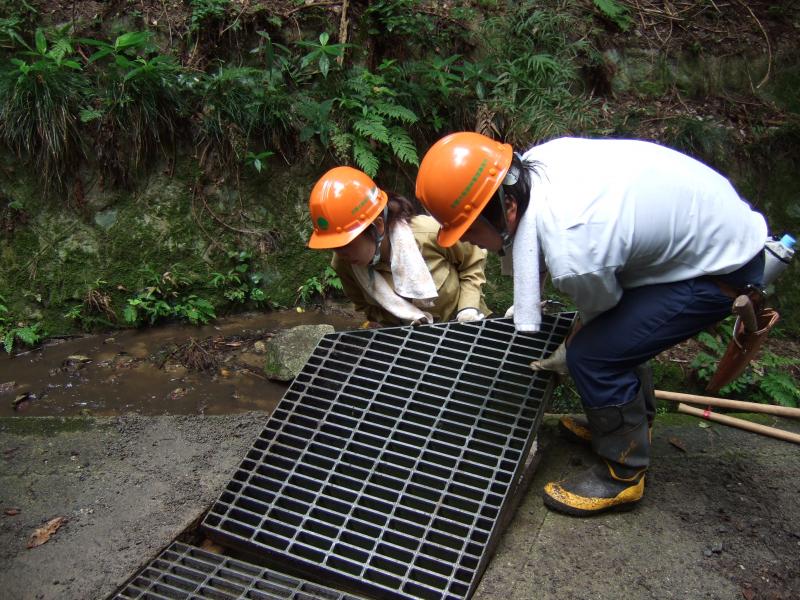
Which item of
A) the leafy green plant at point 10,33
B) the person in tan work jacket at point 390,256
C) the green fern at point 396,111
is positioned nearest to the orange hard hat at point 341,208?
the person in tan work jacket at point 390,256

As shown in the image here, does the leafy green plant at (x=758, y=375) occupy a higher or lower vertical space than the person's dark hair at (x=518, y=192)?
lower

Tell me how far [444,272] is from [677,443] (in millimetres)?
1344

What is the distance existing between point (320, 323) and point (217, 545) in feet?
8.54

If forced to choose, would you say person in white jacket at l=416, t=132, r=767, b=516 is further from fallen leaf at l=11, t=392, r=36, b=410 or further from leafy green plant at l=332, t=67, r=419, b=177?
fallen leaf at l=11, t=392, r=36, b=410

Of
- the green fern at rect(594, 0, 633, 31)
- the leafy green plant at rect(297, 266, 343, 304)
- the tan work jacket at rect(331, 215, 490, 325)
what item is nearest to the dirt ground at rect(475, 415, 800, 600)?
the tan work jacket at rect(331, 215, 490, 325)

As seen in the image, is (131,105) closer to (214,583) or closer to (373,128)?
(373,128)

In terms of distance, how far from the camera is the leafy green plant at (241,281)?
5055 millimetres

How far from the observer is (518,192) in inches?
86.0

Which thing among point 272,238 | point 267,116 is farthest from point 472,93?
point 272,238

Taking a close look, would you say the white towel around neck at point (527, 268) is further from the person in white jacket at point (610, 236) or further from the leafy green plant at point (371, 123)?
the leafy green plant at point (371, 123)

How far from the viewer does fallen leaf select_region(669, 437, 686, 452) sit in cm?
290

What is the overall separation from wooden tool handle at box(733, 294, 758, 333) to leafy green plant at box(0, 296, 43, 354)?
4528 millimetres

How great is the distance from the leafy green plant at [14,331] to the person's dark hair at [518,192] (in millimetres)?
3872

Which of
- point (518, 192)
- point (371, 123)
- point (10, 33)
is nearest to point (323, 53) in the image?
point (371, 123)
